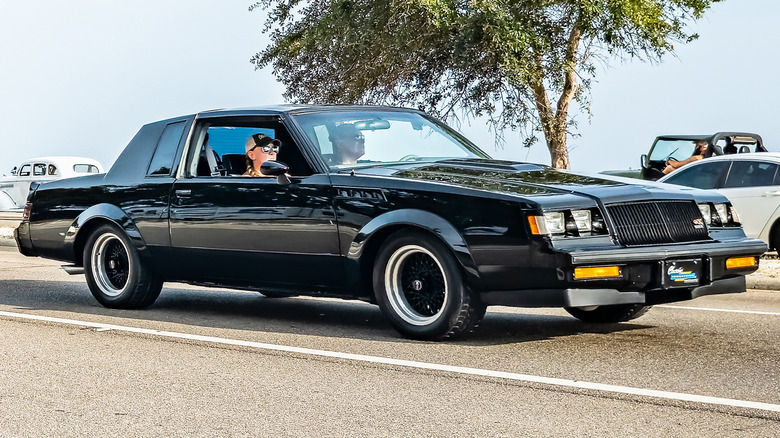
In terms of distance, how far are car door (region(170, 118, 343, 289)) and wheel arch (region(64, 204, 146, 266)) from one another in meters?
0.49

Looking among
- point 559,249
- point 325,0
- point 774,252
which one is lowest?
point 774,252

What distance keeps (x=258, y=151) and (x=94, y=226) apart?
1.95 m

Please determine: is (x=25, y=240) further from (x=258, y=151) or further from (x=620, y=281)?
(x=620, y=281)

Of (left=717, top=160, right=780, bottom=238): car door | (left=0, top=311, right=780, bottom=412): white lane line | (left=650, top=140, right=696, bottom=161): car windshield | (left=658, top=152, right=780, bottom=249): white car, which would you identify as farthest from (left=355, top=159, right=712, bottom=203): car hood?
(left=650, top=140, right=696, bottom=161): car windshield

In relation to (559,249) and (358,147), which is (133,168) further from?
(559,249)

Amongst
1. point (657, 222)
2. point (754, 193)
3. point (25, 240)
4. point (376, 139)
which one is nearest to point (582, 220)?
point (657, 222)

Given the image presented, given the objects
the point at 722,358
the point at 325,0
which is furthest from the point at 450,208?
the point at 325,0

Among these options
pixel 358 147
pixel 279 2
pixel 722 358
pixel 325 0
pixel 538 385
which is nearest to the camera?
pixel 538 385

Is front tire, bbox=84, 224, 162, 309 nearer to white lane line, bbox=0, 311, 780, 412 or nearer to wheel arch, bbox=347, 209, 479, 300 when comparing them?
white lane line, bbox=0, 311, 780, 412

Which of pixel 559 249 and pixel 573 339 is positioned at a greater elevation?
pixel 559 249

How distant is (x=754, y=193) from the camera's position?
1464cm

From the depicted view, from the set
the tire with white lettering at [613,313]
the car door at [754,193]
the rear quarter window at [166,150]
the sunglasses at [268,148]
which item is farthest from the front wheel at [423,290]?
the car door at [754,193]

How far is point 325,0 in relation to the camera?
102 feet

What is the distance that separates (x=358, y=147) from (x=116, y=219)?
249 centimetres
